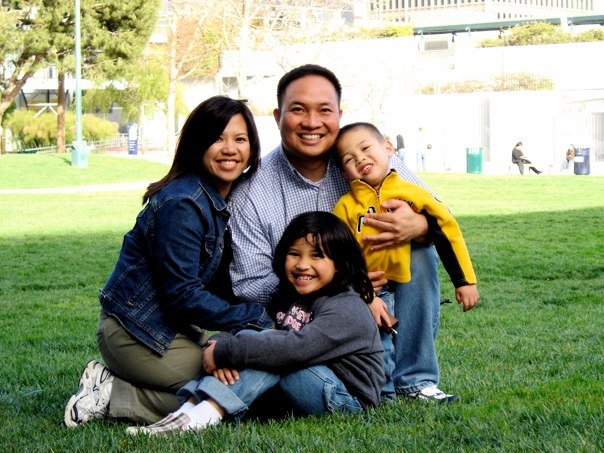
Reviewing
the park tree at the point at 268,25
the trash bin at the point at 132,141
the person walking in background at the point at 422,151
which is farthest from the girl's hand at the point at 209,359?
the trash bin at the point at 132,141

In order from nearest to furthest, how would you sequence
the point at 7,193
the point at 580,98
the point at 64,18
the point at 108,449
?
the point at 108,449 < the point at 7,193 < the point at 64,18 < the point at 580,98

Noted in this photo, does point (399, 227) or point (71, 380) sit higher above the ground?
point (399, 227)

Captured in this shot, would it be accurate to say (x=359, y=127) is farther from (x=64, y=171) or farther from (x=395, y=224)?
(x=64, y=171)

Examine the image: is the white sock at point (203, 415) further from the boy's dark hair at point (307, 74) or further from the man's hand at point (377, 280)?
the boy's dark hair at point (307, 74)

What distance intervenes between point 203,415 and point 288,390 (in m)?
0.36

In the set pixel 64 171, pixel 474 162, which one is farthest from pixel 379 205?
pixel 474 162

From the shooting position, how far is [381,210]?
419 cm

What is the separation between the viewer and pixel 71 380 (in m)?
5.06

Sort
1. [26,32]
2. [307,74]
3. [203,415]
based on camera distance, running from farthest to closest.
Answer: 1. [26,32]
2. [307,74]
3. [203,415]

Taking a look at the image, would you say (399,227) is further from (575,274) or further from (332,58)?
(332,58)

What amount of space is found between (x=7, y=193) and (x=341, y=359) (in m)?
20.1

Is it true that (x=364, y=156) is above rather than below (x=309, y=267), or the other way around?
above

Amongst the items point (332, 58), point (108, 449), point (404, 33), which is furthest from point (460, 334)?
point (404, 33)

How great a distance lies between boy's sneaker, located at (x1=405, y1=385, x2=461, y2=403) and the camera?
4.20 m
